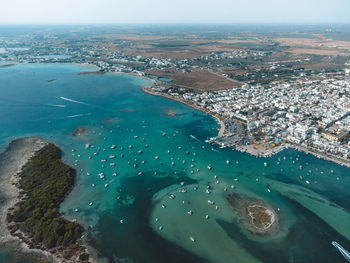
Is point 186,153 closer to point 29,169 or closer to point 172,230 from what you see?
point 172,230

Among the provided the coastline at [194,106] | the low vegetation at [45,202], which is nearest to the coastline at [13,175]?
the low vegetation at [45,202]

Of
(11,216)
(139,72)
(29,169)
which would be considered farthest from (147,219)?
(139,72)

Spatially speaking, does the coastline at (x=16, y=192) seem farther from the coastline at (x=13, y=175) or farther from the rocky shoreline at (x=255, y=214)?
the rocky shoreline at (x=255, y=214)

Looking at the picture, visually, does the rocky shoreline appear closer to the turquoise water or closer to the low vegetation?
the turquoise water

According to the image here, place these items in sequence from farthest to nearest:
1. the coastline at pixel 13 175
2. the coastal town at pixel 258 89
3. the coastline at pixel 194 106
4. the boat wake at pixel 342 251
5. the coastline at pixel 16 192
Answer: the coastline at pixel 194 106 < the coastal town at pixel 258 89 < the coastline at pixel 13 175 < the boat wake at pixel 342 251 < the coastline at pixel 16 192

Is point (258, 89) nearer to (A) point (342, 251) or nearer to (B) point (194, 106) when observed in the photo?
(B) point (194, 106)

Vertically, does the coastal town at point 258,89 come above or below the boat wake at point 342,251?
above
